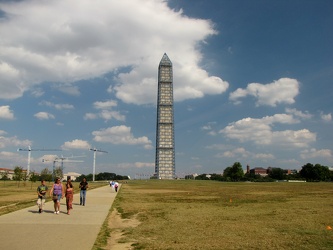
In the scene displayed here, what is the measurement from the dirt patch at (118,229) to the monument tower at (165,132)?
175050 mm

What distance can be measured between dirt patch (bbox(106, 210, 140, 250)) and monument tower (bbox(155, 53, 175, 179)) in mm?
175050

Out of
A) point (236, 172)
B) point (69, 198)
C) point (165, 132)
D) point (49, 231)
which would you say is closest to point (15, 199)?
point (69, 198)

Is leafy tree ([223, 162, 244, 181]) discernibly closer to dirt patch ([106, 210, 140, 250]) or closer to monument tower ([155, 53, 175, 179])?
monument tower ([155, 53, 175, 179])

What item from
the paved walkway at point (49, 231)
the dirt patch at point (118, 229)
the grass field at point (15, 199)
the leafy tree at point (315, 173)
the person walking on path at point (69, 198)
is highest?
the leafy tree at point (315, 173)

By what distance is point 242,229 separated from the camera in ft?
42.6

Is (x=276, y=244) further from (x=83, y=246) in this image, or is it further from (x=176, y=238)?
(x=83, y=246)

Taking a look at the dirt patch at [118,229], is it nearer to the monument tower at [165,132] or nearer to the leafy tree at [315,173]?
the leafy tree at [315,173]

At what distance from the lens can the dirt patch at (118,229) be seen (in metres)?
9.90

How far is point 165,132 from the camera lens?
19362 cm

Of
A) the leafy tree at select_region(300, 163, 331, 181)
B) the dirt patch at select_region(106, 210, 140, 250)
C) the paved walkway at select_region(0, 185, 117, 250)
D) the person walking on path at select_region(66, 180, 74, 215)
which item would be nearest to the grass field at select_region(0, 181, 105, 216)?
the person walking on path at select_region(66, 180, 74, 215)

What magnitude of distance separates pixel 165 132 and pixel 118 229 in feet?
593

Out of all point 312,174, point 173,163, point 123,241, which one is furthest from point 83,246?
point 173,163

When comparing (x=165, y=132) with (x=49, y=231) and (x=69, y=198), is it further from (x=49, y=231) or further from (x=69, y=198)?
(x=49, y=231)

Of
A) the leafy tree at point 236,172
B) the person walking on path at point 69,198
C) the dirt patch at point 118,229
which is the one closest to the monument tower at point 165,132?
the leafy tree at point 236,172
